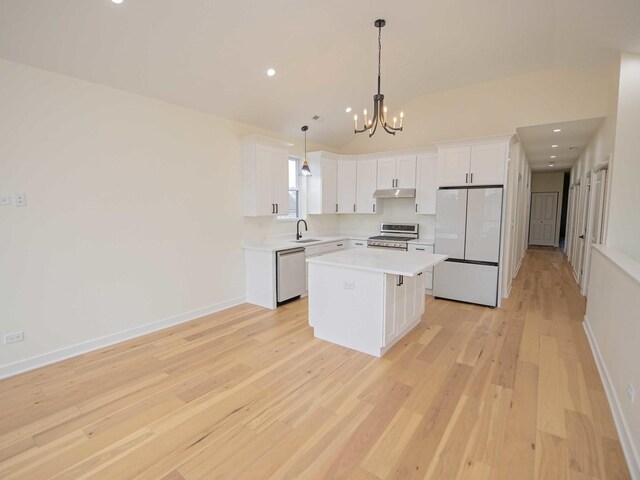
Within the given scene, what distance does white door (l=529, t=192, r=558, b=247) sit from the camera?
11.1 m

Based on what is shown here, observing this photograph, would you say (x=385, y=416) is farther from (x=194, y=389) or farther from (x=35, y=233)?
(x=35, y=233)

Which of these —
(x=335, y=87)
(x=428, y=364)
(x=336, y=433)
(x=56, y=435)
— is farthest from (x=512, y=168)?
(x=56, y=435)

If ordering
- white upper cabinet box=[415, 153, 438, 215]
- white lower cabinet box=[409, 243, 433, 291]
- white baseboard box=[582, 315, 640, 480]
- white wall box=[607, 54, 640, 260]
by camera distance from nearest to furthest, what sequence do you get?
white baseboard box=[582, 315, 640, 480]
white wall box=[607, 54, 640, 260]
white lower cabinet box=[409, 243, 433, 291]
white upper cabinet box=[415, 153, 438, 215]

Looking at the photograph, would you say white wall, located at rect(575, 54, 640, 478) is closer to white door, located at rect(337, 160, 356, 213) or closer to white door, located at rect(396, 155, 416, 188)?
white door, located at rect(396, 155, 416, 188)

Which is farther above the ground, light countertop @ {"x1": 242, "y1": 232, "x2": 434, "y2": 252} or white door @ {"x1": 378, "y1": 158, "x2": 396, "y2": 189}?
white door @ {"x1": 378, "y1": 158, "x2": 396, "y2": 189}

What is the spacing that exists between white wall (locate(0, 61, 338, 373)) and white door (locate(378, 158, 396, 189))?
2701 millimetres

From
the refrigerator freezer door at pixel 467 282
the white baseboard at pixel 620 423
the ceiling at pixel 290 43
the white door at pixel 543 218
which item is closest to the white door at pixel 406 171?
the ceiling at pixel 290 43

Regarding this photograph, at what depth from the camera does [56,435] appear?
6.90 ft

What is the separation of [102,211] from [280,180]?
2.45 metres

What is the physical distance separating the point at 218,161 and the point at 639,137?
4955mm

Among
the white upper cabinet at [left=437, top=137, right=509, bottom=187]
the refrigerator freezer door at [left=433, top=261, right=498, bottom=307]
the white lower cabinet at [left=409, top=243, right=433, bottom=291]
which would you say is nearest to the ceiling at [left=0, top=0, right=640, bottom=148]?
the white upper cabinet at [left=437, top=137, right=509, bottom=187]

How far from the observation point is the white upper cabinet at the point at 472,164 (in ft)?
14.6

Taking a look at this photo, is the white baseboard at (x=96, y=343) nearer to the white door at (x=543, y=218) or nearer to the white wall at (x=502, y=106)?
the white wall at (x=502, y=106)

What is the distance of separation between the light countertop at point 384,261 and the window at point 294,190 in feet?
7.15
